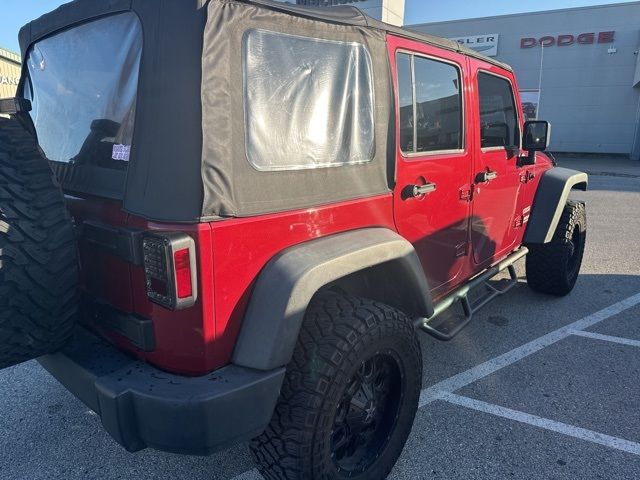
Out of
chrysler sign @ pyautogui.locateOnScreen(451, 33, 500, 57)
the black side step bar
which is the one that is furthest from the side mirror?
chrysler sign @ pyautogui.locateOnScreen(451, 33, 500, 57)

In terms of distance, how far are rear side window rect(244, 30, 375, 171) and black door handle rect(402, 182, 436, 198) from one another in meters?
0.31

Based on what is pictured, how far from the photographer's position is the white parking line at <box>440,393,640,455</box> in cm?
249

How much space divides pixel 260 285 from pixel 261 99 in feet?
2.23

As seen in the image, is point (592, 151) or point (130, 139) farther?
point (592, 151)

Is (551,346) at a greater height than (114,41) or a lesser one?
lesser

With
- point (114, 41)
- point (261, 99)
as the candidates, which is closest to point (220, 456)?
point (261, 99)

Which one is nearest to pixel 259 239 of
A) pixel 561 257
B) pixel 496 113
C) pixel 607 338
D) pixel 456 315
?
pixel 456 315

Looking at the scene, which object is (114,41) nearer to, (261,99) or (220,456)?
(261,99)

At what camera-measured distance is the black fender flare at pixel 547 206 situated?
391 cm

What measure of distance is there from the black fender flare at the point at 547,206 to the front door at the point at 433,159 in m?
1.21

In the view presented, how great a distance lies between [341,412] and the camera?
2.05 m

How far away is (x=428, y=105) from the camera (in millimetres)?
2582

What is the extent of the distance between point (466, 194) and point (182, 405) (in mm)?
2103

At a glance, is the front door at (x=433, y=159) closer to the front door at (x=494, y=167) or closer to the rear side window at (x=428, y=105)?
the rear side window at (x=428, y=105)
